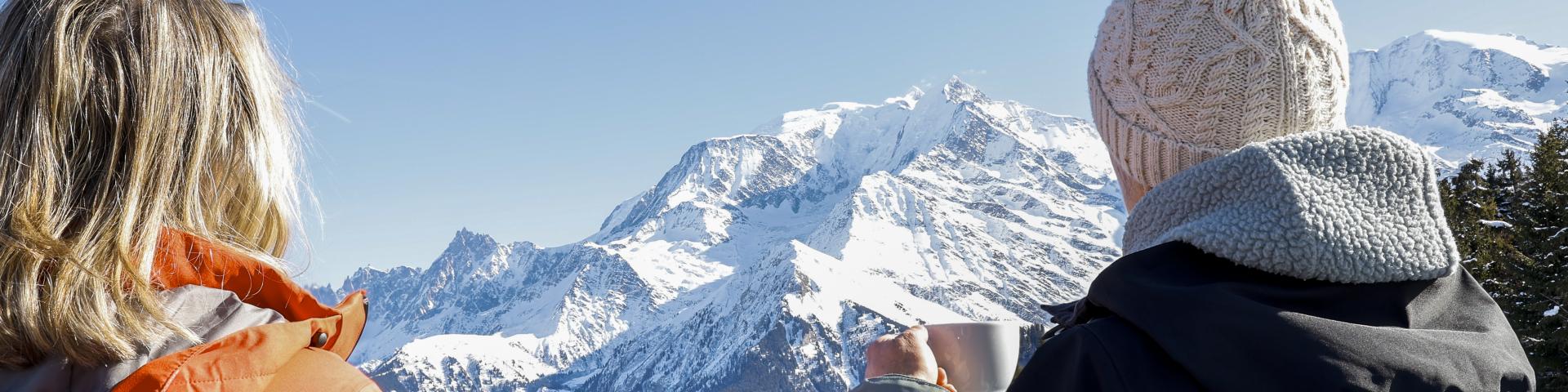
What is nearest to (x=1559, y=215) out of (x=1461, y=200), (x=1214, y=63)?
(x=1461, y=200)

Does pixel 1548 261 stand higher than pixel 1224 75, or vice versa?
pixel 1224 75

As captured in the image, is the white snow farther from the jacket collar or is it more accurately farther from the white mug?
the jacket collar

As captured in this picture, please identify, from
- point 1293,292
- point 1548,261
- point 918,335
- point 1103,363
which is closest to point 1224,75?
point 1293,292

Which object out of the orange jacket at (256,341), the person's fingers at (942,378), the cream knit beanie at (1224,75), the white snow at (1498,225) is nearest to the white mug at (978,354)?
the person's fingers at (942,378)

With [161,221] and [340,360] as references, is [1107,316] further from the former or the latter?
[161,221]

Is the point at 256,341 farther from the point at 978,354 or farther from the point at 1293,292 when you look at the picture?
the point at 978,354
